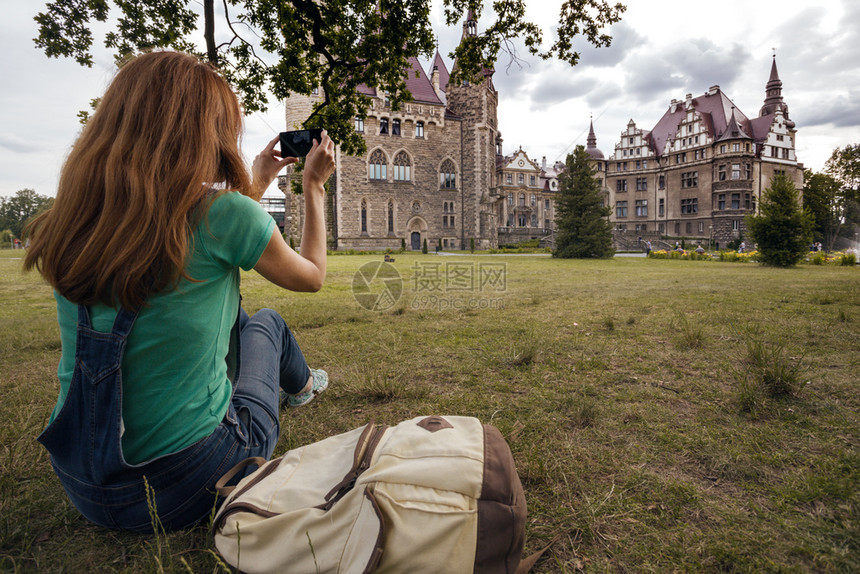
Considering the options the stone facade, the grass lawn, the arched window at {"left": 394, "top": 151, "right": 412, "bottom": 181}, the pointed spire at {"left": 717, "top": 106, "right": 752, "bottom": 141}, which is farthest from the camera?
the stone facade

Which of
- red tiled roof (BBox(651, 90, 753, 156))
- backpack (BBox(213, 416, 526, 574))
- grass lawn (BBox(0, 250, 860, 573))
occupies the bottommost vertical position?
grass lawn (BBox(0, 250, 860, 573))

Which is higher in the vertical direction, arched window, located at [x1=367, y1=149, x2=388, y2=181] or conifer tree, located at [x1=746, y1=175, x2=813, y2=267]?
arched window, located at [x1=367, y1=149, x2=388, y2=181]

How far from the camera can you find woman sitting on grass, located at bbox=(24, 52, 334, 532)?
1.14 meters

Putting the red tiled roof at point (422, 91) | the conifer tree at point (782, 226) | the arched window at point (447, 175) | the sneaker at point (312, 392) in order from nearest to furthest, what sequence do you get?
the sneaker at point (312, 392) → the conifer tree at point (782, 226) → the red tiled roof at point (422, 91) → the arched window at point (447, 175)

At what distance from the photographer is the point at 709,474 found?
5.71ft

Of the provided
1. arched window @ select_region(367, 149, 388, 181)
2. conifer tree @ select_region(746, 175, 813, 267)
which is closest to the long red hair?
conifer tree @ select_region(746, 175, 813, 267)

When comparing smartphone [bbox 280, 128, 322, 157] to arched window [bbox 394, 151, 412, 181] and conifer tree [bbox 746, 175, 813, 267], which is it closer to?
conifer tree [bbox 746, 175, 813, 267]

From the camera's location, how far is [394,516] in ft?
3.36

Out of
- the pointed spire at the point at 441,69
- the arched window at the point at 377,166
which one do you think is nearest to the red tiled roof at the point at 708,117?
the pointed spire at the point at 441,69

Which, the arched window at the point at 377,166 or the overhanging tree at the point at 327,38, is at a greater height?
the arched window at the point at 377,166

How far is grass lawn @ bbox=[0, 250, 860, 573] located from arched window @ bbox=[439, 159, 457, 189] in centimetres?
3544

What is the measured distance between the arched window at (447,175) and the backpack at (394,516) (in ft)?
129

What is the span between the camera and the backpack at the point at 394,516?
3.32ft

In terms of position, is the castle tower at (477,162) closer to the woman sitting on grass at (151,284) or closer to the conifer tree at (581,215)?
the conifer tree at (581,215)
